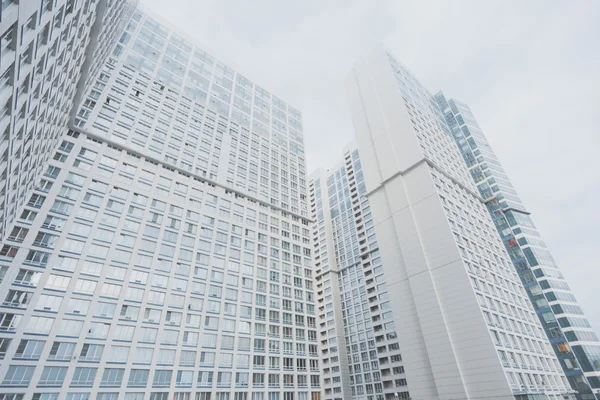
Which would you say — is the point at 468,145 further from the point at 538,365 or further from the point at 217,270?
the point at 217,270

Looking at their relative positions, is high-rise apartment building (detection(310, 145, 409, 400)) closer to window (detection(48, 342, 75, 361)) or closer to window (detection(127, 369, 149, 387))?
window (detection(127, 369, 149, 387))

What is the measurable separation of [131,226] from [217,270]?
1445cm

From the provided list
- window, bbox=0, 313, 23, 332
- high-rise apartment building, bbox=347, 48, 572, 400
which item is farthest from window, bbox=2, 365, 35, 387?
high-rise apartment building, bbox=347, 48, 572, 400

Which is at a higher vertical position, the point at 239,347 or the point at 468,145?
the point at 468,145

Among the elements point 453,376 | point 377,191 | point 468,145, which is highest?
point 468,145

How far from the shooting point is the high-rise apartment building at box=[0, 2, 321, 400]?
35.3 metres

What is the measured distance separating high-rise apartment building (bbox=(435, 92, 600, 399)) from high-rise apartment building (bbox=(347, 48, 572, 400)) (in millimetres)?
13398

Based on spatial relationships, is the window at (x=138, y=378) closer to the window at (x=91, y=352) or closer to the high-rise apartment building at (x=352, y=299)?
the window at (x=91, y=352)

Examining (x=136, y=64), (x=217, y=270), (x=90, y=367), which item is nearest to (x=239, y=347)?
(x=217, y=270)

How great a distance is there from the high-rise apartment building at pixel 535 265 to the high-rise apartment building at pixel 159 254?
5203cm

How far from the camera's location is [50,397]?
32125 millimetres

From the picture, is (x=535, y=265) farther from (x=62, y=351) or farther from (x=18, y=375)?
(x=18, y=375)

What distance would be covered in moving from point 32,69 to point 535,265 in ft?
307

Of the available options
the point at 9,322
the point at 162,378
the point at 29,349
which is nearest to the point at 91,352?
the point at 29,349
